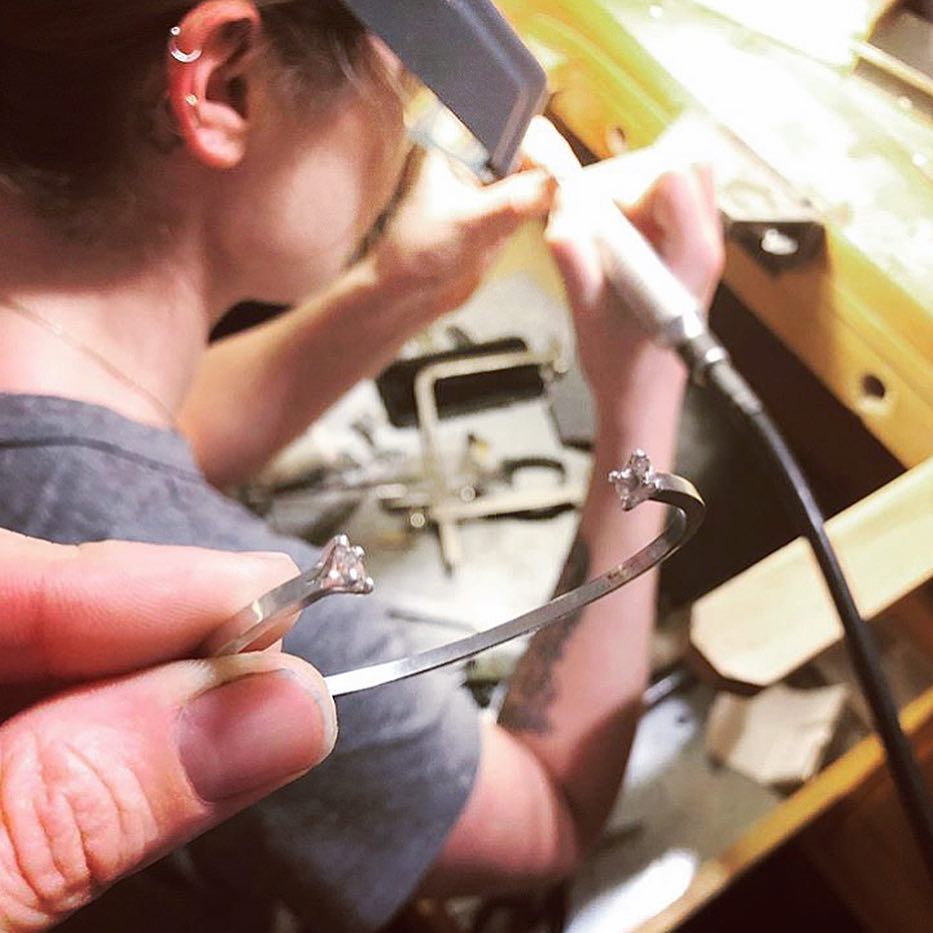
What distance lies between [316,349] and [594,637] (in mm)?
317

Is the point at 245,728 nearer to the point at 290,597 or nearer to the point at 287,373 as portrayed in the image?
the point at 290,597

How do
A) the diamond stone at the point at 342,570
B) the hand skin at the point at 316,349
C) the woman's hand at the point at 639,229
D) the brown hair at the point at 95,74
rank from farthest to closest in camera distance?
the hand skin at the point at 316,349
the woman's hand at the point at 639,229
the brown hair at the point at 95,74
the diamond stone at the point at 342,570

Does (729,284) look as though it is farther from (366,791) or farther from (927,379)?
(366,791)

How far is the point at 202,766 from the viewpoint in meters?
0.31

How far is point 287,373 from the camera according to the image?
2.56ft

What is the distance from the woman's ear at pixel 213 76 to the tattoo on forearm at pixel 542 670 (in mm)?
290

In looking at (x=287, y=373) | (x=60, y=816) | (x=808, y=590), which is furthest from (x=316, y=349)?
(x=60, y=816)

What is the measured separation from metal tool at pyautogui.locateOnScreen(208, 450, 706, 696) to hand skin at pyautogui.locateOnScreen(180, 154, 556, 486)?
37cm

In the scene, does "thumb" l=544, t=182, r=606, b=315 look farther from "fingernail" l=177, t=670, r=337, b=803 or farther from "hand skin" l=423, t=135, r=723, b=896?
"fingernail" l=177, t=670, r=337, b=803

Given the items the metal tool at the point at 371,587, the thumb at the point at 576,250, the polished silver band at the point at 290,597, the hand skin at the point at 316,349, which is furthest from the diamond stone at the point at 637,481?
the hand skin at the point at 316,349

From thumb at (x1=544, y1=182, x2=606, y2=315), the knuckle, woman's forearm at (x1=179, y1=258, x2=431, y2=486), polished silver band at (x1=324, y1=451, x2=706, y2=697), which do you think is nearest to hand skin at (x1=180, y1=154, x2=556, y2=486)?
woman's forearm at (x1=179, y1=258, x2=431, y2=486)

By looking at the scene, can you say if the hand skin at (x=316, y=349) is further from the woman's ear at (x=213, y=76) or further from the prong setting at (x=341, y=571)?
the prong setting at (x=341, y=571)

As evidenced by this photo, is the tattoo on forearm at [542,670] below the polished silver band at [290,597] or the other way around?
below

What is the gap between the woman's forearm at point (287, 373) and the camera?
761 mm
